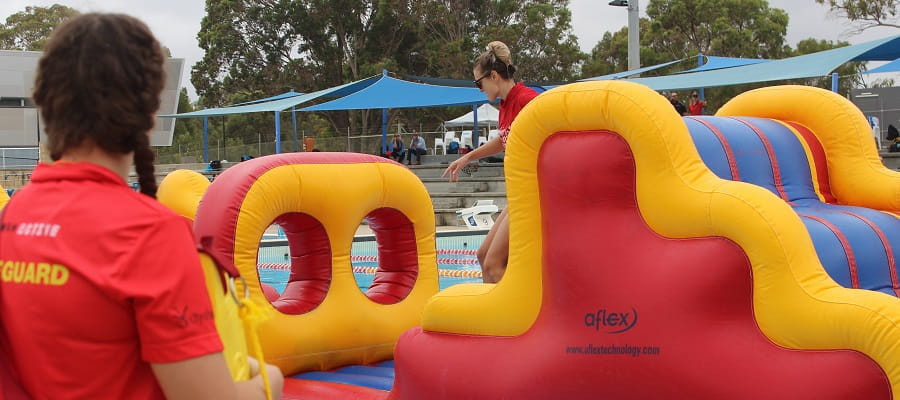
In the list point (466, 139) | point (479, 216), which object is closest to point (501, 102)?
point (479, 216)

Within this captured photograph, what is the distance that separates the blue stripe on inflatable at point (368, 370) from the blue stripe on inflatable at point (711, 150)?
5.93 feet

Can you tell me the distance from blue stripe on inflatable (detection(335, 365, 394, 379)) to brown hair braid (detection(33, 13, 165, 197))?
3.27 m

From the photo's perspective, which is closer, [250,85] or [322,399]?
[322,399]

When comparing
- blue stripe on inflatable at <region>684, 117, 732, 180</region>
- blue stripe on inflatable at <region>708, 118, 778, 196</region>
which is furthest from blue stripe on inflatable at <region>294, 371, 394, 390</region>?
blue stripe on inflatable at <region>708, 118, 778, 196</region>

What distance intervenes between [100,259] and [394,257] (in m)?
3.94

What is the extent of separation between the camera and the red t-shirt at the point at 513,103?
13.7 feet

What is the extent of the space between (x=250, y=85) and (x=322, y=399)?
30877mm

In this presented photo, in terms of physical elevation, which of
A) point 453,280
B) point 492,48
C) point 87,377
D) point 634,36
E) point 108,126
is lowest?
point 453,280

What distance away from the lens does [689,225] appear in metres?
2.97

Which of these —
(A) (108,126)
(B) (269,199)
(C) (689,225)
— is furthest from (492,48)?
(A) (108,126)

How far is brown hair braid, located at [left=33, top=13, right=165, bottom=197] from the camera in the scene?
128cm

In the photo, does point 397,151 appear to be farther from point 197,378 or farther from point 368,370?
point 197,378

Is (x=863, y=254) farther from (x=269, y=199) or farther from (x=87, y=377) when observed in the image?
(x=87, y=377)

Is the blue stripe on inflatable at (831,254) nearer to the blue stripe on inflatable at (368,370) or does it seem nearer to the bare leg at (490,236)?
the bare leg at (490,236)
